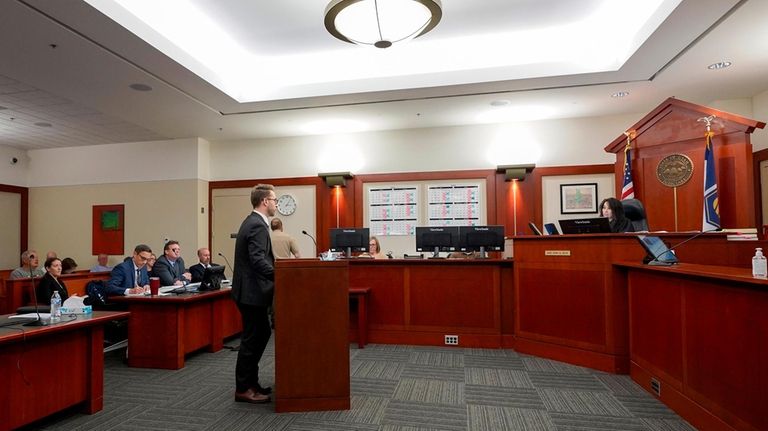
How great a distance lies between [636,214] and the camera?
4562mm

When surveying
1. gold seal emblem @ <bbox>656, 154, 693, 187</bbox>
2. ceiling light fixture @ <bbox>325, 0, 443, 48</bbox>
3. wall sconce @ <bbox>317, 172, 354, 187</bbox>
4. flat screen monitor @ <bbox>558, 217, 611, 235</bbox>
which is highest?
ceiling light fixture @ <bbox>325, 0, 443, 48</bbox>

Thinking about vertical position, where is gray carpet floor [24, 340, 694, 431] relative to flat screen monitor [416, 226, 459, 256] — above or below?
below

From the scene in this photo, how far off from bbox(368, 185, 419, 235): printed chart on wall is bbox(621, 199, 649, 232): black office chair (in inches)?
138

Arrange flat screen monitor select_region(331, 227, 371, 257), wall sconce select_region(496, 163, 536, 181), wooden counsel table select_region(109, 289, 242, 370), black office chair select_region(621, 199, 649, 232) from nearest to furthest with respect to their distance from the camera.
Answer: wooden counsel table select_region(109, 289, 242, 370)
black office chair select_region(621, 199, 649, 232)
flat screen monitor select_region(331, 227, 371, 257)
wall sconce select_region(496, 163, 536, 181)

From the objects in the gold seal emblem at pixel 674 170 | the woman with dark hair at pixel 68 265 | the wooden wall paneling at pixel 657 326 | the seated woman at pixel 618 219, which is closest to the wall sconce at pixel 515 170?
the gold seal emblem at pixel 674 170

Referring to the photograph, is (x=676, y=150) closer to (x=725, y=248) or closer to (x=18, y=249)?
(x=725, y=248)

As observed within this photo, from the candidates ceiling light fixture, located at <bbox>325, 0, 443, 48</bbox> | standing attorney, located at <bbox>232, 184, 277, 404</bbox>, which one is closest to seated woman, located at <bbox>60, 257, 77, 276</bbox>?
standing attorney, located at <bbox>232, 184, 277, 404</bbox>

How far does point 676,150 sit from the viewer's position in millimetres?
5434

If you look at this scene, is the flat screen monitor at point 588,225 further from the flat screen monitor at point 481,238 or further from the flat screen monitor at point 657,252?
the flat screen monitor at point 481,238

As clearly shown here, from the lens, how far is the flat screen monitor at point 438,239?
17.4ft

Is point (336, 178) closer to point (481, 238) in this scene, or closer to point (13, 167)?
point (481, 238)

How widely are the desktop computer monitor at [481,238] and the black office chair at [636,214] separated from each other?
1350 millimetres

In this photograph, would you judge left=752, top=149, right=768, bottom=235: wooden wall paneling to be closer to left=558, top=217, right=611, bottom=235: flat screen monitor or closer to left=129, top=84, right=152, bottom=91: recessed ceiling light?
left=558, top=217, right=611, bottom=235: flat screen monitor

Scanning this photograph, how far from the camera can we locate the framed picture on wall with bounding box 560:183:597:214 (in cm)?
691
